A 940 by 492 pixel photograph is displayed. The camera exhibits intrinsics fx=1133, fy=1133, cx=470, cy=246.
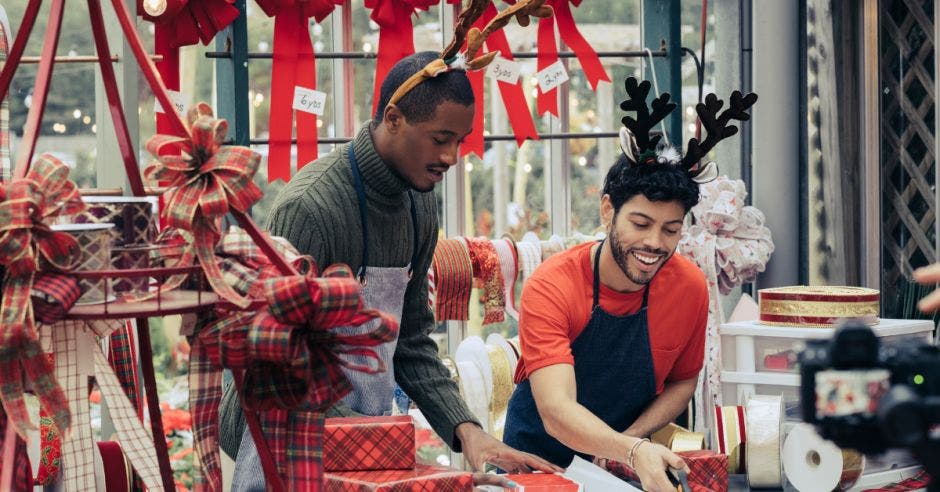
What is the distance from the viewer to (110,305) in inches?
47.6

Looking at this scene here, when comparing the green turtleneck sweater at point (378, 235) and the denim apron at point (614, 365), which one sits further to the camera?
the denim apron at point (614, 365)

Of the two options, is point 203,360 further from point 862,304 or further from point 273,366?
point 862,304

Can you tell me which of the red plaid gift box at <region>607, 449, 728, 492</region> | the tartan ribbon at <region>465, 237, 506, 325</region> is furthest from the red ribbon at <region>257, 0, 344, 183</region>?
the red plaid gift box at <region>607, 449, 728, 492</region>

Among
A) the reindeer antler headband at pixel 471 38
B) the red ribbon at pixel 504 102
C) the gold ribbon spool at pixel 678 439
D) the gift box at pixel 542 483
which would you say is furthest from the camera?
the red ribbon at pixel 504 102

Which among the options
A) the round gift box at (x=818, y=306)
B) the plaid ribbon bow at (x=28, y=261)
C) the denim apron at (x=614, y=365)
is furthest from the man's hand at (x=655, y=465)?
the plaid ribbon bow at (x=28, y=261)

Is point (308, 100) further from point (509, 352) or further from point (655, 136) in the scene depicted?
point (655, 136)

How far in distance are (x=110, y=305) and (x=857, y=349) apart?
0.76 metres

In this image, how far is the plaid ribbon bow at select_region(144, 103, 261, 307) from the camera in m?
1.24

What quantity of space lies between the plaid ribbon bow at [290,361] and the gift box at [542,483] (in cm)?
73

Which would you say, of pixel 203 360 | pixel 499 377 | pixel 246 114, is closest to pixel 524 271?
pixel 499 377

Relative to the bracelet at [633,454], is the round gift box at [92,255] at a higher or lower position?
higher

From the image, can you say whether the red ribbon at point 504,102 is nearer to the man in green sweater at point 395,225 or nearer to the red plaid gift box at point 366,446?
the man in green sweater at point 395,225

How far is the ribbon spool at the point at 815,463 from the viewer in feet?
7.89

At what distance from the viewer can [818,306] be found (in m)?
2.85
